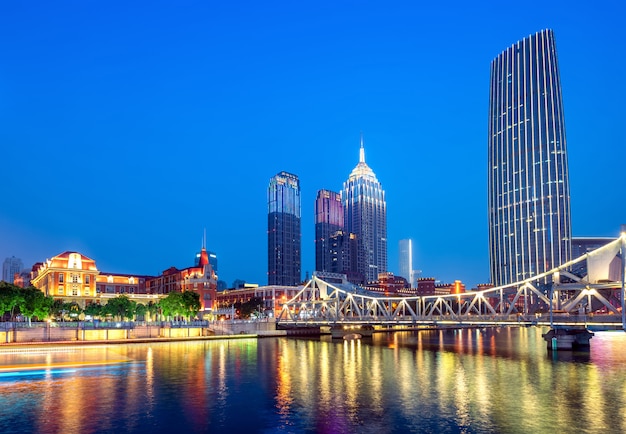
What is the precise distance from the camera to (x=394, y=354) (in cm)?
8906

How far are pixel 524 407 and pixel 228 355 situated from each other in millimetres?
53202

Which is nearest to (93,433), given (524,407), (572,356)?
(524,407)

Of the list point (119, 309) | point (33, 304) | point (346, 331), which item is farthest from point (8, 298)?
point (346, 331)

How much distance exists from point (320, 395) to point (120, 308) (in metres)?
98.2

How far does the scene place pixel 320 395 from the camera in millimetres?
48656

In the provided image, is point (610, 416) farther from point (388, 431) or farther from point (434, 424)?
point (388, 431)

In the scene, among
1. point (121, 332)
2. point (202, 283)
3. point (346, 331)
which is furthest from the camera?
point (202, 283)

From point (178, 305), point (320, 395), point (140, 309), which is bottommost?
point (320, 395)

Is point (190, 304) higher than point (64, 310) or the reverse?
higher

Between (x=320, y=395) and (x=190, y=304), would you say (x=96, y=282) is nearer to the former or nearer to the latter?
(x=190, y=304)

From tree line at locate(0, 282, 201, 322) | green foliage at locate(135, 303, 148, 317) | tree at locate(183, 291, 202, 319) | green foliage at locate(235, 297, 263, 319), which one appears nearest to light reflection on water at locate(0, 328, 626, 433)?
tree line at locate(0, 282, 201, 322)

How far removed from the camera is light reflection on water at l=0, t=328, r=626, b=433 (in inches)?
1478

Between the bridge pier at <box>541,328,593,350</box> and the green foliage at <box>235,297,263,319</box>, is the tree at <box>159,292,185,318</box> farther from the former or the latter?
the bridge pier at <box>541,328,593,350</box>

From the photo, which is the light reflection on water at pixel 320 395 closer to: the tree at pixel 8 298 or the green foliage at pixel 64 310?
the tree at pixel 8 298
